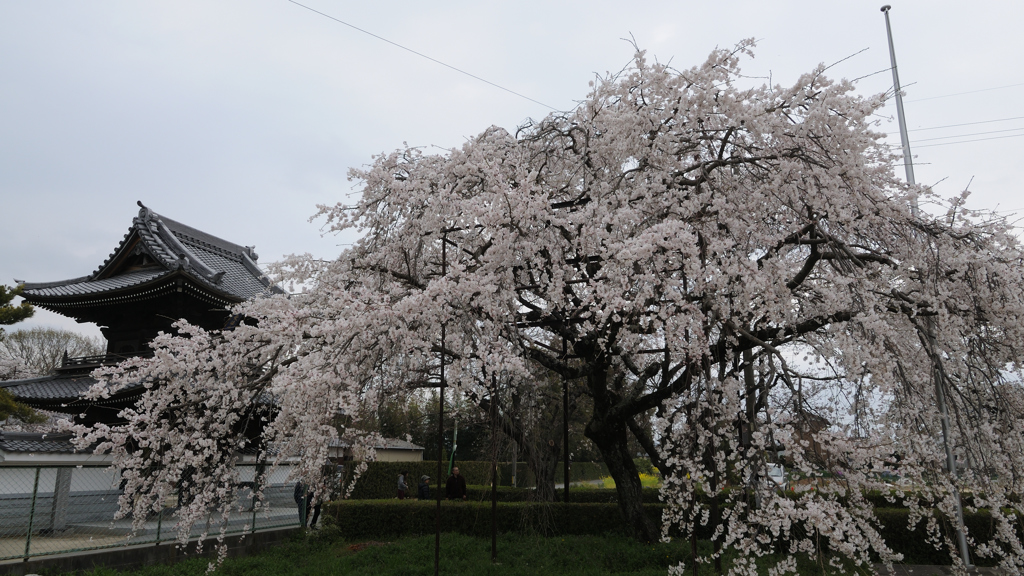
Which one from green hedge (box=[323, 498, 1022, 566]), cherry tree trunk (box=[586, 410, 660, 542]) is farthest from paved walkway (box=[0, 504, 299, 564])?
cherry tree trunk (box=[586, 410, 660, 542])

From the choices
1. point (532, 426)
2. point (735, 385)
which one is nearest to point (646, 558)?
point (532, 426)

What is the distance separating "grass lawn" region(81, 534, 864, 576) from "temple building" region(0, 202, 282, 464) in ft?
14.3

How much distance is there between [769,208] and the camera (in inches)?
236

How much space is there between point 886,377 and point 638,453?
22369 millimetres

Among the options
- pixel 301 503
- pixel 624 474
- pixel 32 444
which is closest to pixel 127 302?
pixel 32 444

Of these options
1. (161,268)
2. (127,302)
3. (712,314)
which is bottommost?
(712,314)

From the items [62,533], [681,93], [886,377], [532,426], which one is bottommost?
[62,533]

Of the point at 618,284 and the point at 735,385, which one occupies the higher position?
the point at 618,284

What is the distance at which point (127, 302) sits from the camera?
12.4 meters

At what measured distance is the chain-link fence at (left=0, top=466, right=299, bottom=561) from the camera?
7629mm

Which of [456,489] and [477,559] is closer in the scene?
[477,559]

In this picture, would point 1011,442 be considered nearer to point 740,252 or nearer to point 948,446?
point 948,446

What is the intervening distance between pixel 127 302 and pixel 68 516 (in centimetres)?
506

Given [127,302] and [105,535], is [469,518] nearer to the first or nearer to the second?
[105,535]
